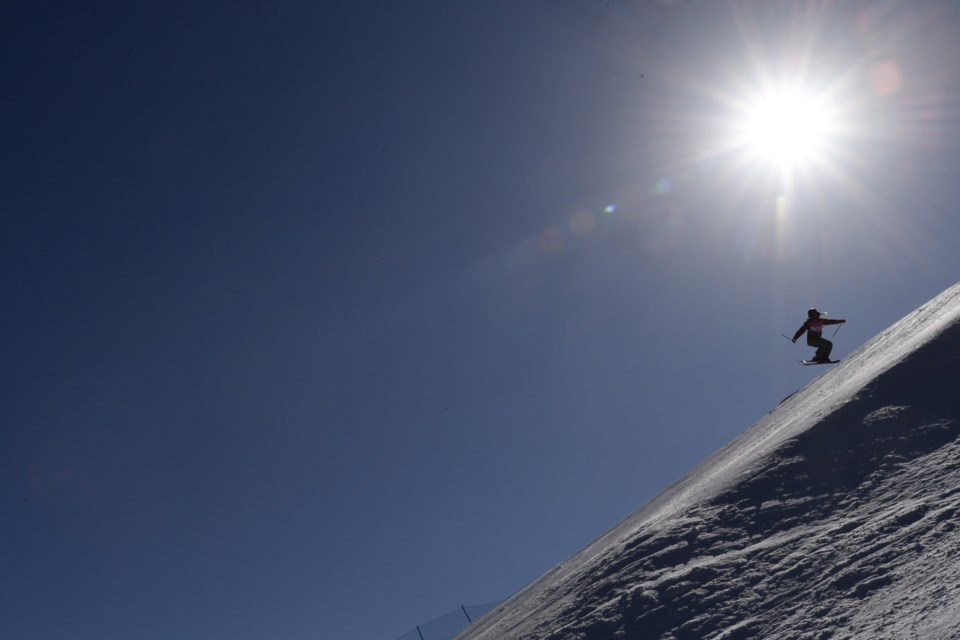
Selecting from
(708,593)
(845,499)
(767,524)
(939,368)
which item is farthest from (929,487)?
(939,368)

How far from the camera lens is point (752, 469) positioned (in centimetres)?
1041

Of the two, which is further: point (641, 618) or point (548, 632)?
point (548, 632)

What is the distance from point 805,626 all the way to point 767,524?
8.31 ft

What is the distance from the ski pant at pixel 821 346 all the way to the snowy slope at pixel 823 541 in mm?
9945

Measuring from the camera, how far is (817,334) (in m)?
20.9

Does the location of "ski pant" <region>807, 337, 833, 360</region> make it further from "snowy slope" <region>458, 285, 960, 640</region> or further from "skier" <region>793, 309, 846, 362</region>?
"snowy slope" <region>458, 285, 960, 640</region>

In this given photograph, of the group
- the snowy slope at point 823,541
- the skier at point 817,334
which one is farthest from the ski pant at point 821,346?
the snowy slope at point 823,541

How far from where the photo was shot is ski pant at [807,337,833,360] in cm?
2088

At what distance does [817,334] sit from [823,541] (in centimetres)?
1523

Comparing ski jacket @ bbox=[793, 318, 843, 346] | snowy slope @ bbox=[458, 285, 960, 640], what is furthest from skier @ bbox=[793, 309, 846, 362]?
snowy slope @ bbox=[458, 285, 960, 640]

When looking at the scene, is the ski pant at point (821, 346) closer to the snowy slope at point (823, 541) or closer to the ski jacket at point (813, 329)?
the ski jacket at point (813, 329)

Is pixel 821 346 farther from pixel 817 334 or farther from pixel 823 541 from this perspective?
pixel 823 541

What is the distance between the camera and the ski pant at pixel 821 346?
68.5ft

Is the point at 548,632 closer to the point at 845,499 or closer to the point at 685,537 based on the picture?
the point at 685,537
